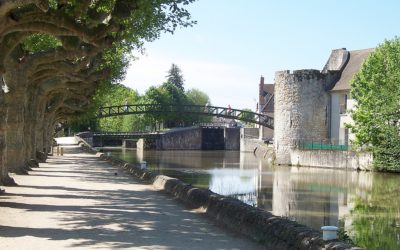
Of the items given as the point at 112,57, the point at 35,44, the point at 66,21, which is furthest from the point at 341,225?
the point at 112,57

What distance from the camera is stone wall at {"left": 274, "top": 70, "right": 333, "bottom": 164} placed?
52.5 metres

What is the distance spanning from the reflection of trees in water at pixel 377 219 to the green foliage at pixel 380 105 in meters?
11.8

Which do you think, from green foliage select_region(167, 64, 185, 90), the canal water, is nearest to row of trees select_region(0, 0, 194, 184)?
the canal water

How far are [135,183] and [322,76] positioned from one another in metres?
35.4

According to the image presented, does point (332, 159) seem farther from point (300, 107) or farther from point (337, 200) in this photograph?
point (337, 200)

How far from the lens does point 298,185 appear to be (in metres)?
31.5

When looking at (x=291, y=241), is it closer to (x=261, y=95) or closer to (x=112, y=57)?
(x=112, y=57)

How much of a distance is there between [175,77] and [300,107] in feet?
310

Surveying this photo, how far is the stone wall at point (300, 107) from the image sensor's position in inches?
2067

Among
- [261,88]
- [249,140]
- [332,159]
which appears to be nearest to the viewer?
[332,159]

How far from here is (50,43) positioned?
1133 inches

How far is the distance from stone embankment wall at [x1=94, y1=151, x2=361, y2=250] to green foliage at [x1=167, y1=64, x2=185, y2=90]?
129 m

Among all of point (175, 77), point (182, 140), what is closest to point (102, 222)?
point (182, 140)

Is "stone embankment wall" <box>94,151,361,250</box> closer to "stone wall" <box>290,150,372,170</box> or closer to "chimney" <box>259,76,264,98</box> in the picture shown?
"stone wall" <box>290,150,372,170</box>
